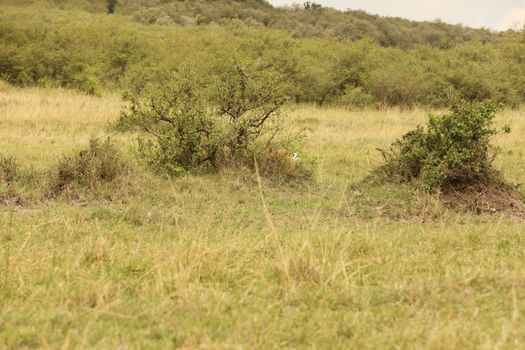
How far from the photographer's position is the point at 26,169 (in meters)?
8.83

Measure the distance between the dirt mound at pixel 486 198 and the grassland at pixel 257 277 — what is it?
0.92 feet

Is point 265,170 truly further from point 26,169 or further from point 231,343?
point 231,343

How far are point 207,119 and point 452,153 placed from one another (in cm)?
360

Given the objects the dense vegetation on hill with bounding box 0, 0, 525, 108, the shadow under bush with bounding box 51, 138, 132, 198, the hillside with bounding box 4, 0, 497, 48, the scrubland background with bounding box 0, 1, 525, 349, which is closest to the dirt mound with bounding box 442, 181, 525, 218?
the scrubland background with bounding box 0, 1, 525, 349

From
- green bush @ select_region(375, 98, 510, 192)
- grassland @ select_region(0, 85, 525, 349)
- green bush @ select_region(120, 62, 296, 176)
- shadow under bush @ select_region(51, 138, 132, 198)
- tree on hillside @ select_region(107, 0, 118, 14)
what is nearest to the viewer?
grassland @ select_region(0, 85, 525, 349)

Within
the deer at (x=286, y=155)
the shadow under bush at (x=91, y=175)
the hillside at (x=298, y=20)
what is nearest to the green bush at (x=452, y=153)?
the deer at (x=286, y=155)

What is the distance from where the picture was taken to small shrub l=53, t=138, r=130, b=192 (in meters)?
8.34

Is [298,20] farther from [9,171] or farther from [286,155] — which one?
[9,171]

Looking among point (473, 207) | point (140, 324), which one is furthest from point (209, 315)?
point (473, 207)

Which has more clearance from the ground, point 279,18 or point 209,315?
point 279,18

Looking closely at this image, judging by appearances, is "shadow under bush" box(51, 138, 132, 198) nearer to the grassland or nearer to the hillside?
the grassland

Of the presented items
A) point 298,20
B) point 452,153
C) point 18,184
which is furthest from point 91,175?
point 298,20

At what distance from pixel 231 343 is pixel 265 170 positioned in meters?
6.33

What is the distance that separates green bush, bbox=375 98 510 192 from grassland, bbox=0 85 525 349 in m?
0.46
